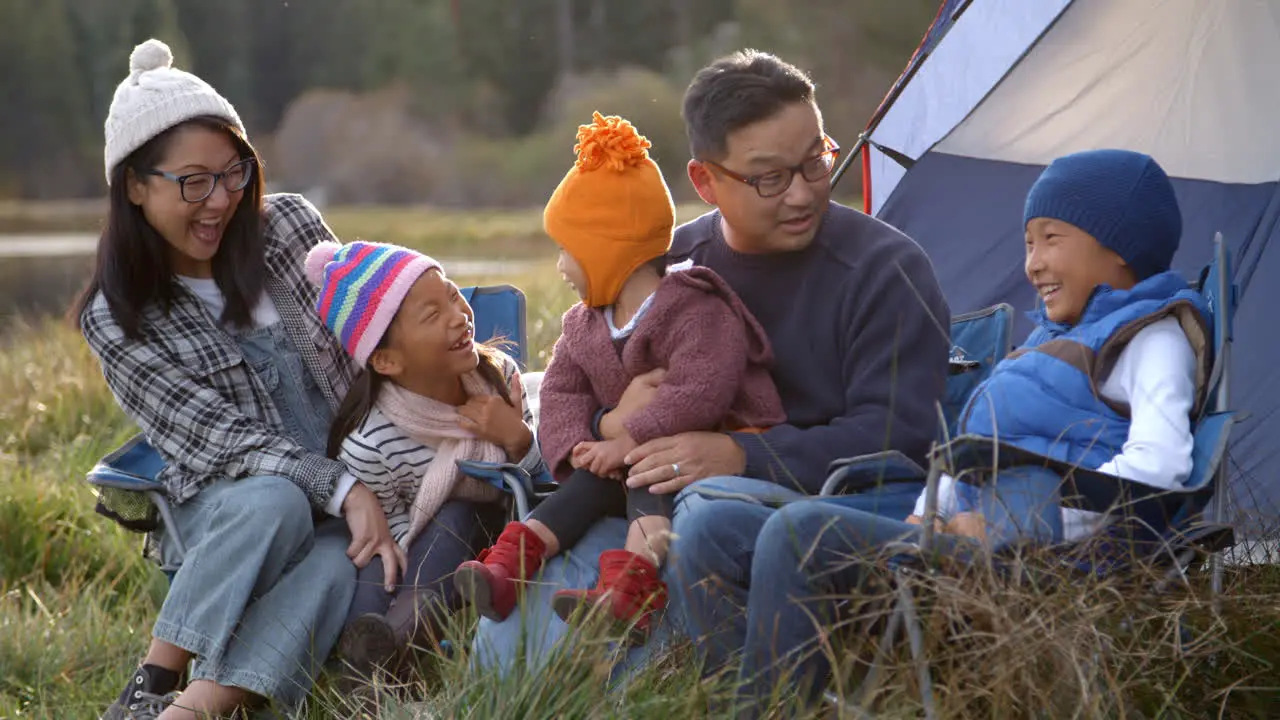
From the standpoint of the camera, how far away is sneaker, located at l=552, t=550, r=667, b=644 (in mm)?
2572

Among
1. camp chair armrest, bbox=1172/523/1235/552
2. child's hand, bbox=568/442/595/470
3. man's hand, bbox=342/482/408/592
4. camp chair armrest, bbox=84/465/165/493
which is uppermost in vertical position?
camp chair armrest, bbox=1172/523/1235/552

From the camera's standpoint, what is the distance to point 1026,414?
98.6 inches

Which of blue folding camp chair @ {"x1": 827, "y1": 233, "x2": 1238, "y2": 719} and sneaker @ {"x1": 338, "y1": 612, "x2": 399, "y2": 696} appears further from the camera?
sneaker @ {"x1": 338, "y1": 612, "x2": 399, "y2": 696}

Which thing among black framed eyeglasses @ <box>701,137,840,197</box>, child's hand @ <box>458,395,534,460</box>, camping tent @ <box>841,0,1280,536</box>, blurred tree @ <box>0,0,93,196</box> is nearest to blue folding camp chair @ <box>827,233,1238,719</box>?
black framed eyeglasses @ <box>701,137,840,197</box>

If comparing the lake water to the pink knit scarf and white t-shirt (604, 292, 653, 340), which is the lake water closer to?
the pink knit scarf

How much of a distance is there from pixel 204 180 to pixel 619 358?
40.6 inches

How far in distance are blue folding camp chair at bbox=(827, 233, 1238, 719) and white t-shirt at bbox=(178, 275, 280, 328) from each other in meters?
1.70

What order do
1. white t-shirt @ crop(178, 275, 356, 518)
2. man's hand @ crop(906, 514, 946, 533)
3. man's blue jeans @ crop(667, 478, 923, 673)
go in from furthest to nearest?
white t-shirt @ crop(178, 275, 356, 518) → man's blue jeans @ crop(667, 478, 923, 673) → man's hand @ crop(906, 514, 946, 533)

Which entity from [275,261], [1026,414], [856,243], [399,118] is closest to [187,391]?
[275,261]

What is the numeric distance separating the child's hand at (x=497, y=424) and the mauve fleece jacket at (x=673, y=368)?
0.59 ft

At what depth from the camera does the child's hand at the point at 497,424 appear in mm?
3189

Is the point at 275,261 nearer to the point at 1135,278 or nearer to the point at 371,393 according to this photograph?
the point at 371,393

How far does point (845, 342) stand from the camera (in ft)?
9.35

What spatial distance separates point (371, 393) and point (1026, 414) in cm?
143
